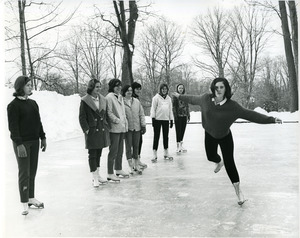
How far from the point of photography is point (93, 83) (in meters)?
4.64

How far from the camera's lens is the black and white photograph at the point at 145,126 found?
133 inches

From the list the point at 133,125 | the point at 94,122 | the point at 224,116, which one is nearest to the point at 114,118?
the point at 94,122

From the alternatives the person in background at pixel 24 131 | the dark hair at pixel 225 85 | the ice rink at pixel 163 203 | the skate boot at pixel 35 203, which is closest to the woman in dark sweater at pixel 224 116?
the dark hair at pixel 225 85

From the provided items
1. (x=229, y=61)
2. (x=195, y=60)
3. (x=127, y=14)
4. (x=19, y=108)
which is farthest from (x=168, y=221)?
(x=229, y=61)

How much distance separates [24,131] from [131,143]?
2206 millimetres

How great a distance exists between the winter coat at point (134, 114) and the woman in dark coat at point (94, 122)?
2.25 feet

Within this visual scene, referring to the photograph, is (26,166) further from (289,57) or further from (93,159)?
(289,57)

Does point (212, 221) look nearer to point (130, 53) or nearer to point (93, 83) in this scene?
point (93, 83)

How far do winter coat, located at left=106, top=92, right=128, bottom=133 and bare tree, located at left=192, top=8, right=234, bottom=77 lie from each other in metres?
1.78

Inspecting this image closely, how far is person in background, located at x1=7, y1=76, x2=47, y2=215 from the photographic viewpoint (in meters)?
3.48

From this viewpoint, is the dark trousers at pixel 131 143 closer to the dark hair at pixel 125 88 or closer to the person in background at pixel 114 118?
the person in background at pixel 114 118

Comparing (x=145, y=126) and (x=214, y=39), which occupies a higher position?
(x=214, y=39)

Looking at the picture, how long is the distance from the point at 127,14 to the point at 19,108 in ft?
13.1

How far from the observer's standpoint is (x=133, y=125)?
548 cm
